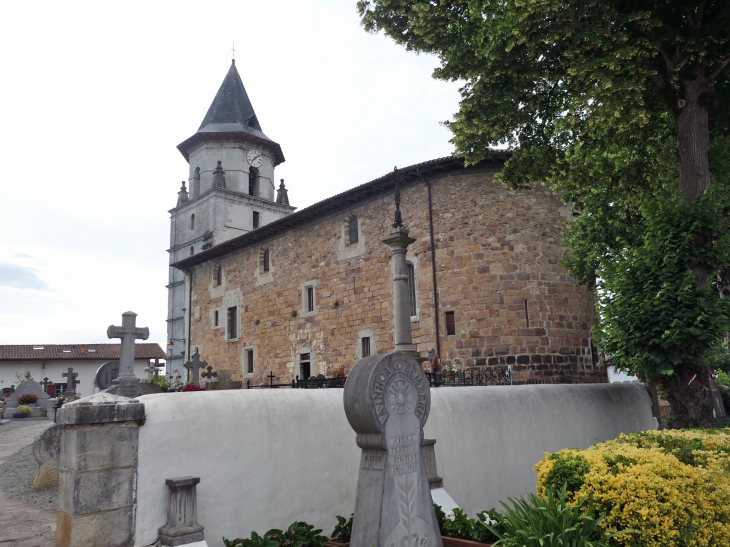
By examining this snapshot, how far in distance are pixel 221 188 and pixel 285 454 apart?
29254 mm

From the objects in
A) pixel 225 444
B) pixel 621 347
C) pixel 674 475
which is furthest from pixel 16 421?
pixel 674 475

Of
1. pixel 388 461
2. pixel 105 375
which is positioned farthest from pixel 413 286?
pixel 388 461

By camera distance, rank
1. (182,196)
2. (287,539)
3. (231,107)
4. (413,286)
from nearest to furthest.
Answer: (287,539)
(413,286)
(231,107)
(182,196)

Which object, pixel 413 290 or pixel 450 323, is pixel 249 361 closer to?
pixel 413 290

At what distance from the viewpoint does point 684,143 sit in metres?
8.52

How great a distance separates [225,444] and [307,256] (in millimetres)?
16549

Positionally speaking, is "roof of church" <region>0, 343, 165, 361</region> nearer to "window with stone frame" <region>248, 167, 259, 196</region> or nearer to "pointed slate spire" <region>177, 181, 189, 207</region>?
"pointed slate spire" <region>177, 181, 189, 207</region>

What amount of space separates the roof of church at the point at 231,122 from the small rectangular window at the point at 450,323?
73.7 ft

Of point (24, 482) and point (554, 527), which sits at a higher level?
point (554, 527)

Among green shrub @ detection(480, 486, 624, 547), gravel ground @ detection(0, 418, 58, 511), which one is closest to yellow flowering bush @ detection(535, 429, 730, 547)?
green shrub @ detection(480, 486, 624, 547)

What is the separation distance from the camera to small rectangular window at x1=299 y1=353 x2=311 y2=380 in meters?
20.5

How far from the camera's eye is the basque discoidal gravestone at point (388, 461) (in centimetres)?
404

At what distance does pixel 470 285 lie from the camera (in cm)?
1557

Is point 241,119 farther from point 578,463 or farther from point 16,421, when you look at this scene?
point 578,463
